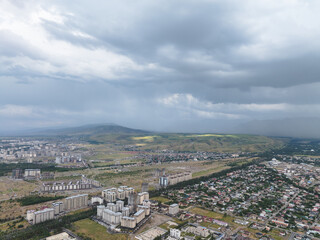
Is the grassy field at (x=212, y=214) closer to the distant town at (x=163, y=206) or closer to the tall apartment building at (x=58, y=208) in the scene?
the distant town at (x=163, y=206)

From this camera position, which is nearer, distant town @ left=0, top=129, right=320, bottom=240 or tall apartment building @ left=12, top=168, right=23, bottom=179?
distant town @ left=0, top=129, right=320, bottom=240

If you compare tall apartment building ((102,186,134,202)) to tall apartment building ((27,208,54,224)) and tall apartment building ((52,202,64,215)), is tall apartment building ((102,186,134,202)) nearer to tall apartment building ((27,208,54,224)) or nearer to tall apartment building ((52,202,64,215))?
tall apartment building ((52,202,64,215))

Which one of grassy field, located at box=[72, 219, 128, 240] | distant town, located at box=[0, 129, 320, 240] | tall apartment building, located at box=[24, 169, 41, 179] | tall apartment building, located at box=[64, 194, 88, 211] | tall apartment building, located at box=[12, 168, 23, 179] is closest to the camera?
grassy field, located at box=[72, 219, 128, 240]

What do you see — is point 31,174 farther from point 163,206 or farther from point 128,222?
point 128,222

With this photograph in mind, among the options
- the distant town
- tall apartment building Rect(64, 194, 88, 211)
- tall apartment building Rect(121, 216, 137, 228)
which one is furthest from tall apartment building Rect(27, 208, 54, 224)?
tall apartment building Rect(121, 216, 137, 228)

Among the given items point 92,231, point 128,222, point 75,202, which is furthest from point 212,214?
point 75,202
